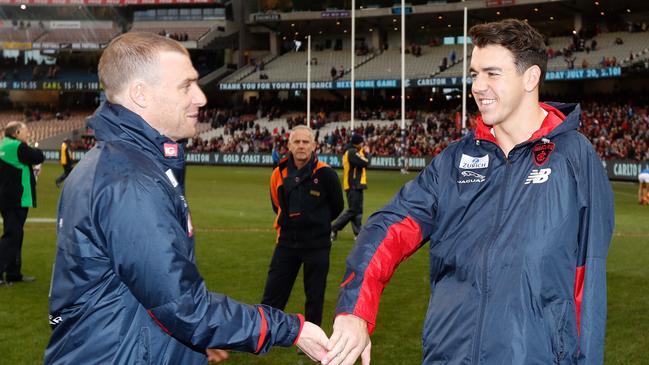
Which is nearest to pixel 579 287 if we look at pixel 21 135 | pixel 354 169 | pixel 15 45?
pixel 21 135

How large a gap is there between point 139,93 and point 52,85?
2888 inches

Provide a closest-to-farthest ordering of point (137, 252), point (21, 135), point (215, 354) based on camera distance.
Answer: point (137, 252)
point (215, 354)
point (21, 135)

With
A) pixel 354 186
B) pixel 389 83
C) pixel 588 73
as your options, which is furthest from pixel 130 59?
pixel 389 83

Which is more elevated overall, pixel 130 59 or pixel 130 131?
pixel 130 59

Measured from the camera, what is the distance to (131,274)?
9.45ft

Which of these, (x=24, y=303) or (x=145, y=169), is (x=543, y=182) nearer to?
(x=145, y=169)

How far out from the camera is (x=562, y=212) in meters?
3.16

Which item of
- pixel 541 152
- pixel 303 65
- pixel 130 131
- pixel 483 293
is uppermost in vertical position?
pixel 303 65

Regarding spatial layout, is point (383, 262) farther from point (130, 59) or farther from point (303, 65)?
point (303, 65)

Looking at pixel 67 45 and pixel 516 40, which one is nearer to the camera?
pixel 516 40

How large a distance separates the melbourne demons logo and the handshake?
1.04m

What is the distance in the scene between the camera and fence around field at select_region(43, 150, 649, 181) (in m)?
32.2

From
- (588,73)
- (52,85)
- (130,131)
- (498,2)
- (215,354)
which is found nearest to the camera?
(130,131)

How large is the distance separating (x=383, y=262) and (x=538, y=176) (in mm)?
792
